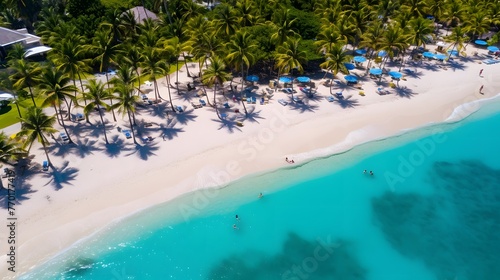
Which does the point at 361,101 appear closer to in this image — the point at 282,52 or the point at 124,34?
the point at 282,52

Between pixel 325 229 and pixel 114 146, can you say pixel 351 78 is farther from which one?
pixel 114 146

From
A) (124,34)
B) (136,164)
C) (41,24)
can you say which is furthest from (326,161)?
(41,24)

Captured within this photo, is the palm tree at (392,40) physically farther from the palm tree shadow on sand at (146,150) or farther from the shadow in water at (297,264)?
the palm tree shadow on sand at (146,150)

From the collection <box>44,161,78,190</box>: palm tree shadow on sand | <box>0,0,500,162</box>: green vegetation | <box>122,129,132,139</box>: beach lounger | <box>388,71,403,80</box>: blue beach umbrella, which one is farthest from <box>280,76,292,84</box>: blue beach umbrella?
<box>44,161,78,190</box>: palm tree shadow on sand

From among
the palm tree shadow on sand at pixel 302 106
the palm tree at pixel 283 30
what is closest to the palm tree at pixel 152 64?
the palm tree at pixel 283 30

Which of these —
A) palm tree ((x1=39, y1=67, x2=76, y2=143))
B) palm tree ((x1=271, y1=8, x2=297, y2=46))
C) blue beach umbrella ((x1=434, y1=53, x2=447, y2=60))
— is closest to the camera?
palm tree ((x1=39, y1=67, x2=76, y2=143))

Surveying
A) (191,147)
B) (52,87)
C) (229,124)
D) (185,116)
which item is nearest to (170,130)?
(185,116)

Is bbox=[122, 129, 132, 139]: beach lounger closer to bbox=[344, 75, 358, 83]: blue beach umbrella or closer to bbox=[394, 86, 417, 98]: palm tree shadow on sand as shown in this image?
bbox=[344, 75, 358, 83]: blue beach umbrella
